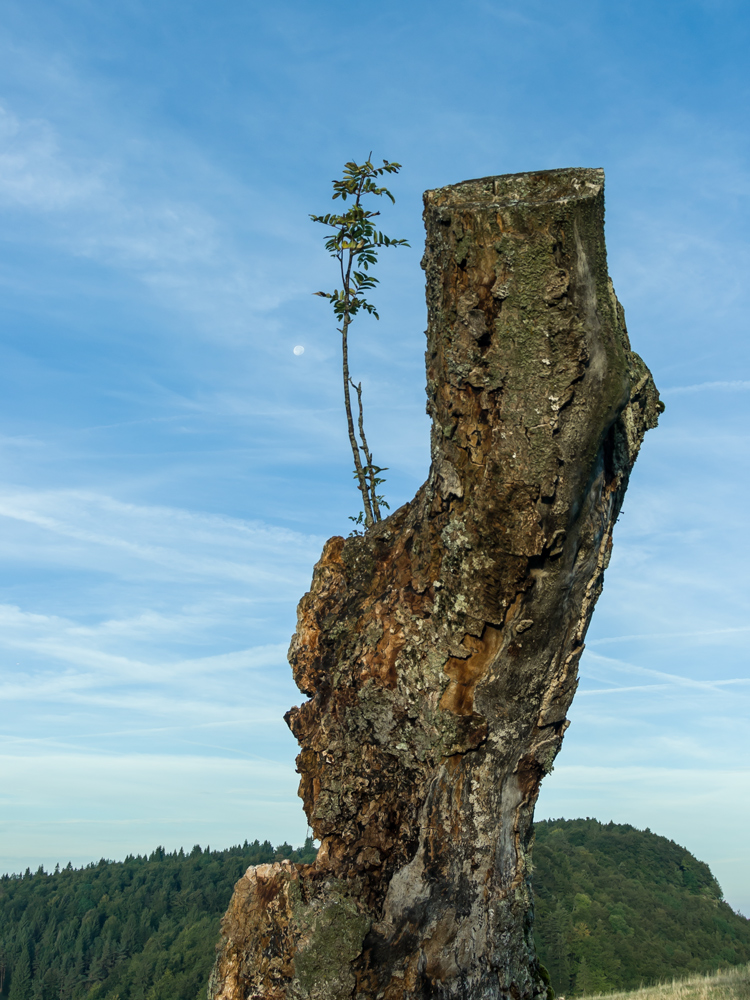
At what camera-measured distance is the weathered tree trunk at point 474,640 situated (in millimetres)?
4109

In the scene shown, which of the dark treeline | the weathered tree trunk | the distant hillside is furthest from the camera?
the dark treeline

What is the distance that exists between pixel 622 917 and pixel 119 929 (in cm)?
7713

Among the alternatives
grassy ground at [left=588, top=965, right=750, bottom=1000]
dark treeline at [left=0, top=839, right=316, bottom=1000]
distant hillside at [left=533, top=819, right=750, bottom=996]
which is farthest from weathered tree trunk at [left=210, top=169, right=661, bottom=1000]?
dark treeline at [left=0, top=839, right=316, bottom=1000]

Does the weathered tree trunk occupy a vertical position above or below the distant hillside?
above

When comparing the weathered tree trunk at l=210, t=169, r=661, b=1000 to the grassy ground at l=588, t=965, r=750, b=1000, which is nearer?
the weathered tree trunk at l=210, t=169, r=661, b=1000

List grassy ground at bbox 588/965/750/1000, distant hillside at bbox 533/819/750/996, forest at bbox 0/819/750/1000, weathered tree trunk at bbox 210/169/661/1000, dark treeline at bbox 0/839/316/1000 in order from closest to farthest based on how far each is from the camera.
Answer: weathered tree trunk at bbox 210/169/661/1000 → grassy ground at bbox 588/965/750/1000 → distant hillside at bbox 533/819/750/996 → forest at bbox 0/819/750/1000 → dark treeline at bbox 0/839/316/1000

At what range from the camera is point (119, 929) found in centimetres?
10762

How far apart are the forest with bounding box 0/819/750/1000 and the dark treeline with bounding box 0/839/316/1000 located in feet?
0.61

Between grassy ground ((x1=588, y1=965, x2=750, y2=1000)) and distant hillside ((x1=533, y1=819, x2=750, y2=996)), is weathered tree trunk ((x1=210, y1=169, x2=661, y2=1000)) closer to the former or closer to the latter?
grassy ground ((x1=588, y1=965, x2=750, y2=1000))

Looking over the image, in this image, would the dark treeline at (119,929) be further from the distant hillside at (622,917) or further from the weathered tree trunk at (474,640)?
the weathered tree trunk at (474,640)

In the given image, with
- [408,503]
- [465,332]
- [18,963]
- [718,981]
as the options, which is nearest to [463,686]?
[408,503]

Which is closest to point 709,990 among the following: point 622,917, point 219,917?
point 219,917

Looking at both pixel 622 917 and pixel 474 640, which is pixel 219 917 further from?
pixel 622 917

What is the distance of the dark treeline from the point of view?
90562 millimetres
